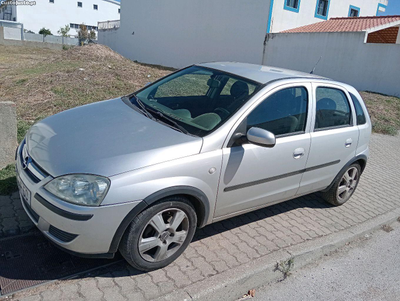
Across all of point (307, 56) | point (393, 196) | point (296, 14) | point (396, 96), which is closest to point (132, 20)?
point (296, 14)

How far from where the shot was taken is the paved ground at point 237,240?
2688 millimetres

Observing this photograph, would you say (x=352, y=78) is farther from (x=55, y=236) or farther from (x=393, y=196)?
(x=55, y=236)

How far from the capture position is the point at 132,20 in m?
31.3

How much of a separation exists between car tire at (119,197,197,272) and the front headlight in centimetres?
36

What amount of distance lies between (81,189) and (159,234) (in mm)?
752

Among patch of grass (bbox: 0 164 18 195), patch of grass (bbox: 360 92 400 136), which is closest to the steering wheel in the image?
patch of grass (bbox: 0 164 18 195)

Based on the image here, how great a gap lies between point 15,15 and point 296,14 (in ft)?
159

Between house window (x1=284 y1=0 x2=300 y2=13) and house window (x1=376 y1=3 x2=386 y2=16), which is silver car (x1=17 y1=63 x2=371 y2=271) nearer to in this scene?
house window (x1=284 y1=0 x2=300 y2=13)

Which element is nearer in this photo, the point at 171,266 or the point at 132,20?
the point at 171,266

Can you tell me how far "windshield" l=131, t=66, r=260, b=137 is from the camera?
3.30 metres

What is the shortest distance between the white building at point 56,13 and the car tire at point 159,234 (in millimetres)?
59797

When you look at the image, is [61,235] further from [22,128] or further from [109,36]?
[109,36]

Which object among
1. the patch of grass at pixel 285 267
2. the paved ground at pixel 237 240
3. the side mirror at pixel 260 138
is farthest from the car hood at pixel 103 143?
the patch of grass at pixel 285 267

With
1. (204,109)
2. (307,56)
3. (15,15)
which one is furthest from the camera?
(15,15)
